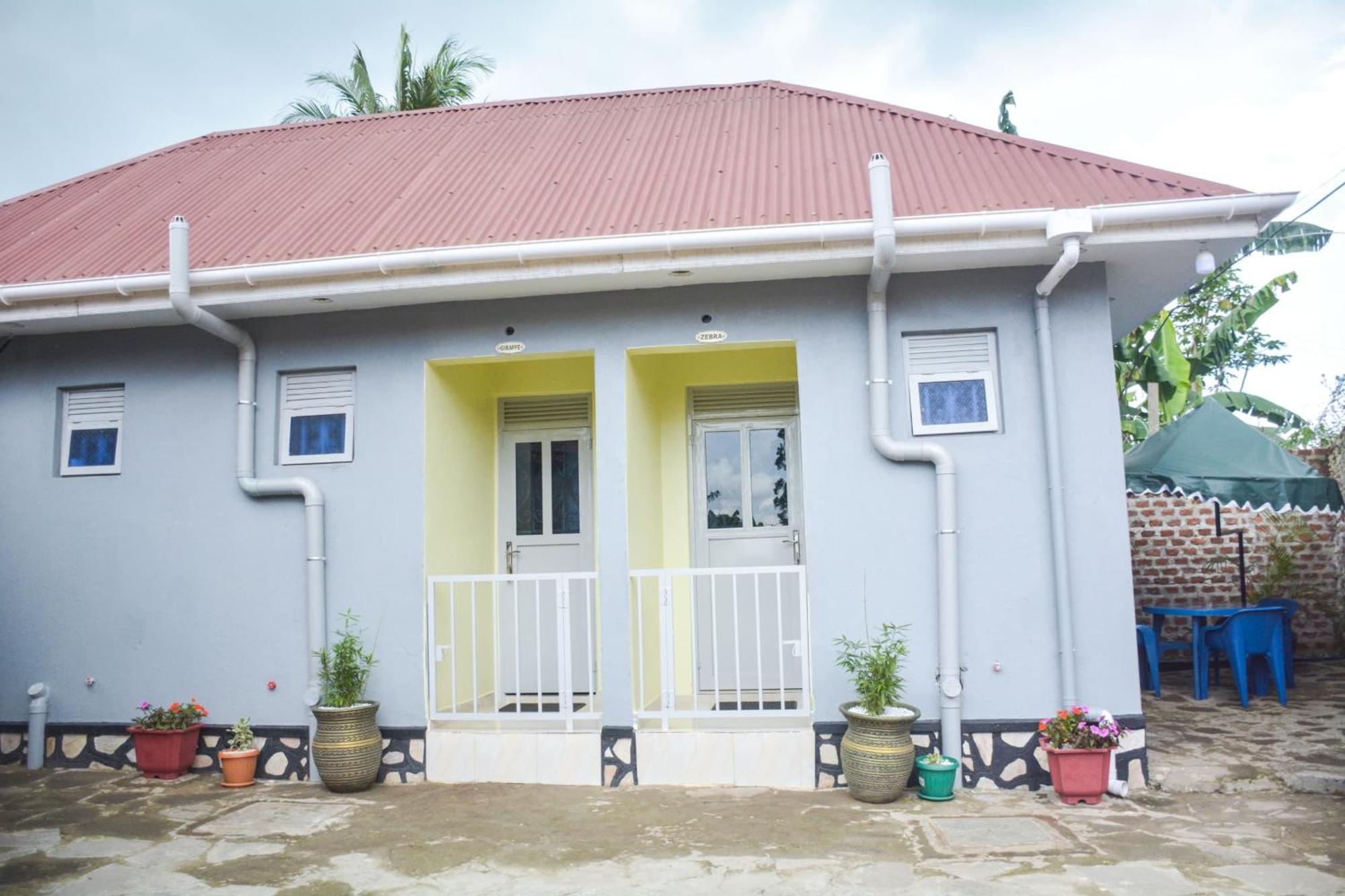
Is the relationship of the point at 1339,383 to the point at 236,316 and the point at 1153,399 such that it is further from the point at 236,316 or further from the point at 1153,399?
the point at 236,316

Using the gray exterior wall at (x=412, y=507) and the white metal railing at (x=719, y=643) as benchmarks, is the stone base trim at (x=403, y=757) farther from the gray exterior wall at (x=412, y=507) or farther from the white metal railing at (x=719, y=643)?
the white metal railing at (x=719, y=643)

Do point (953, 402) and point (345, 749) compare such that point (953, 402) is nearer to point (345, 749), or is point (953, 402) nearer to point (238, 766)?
point (345, 749)

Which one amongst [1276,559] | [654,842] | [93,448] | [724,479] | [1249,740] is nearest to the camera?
[654,842]

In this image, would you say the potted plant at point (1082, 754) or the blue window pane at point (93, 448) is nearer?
the potted plant at point (1082, 754)

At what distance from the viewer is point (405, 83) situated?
18094mm

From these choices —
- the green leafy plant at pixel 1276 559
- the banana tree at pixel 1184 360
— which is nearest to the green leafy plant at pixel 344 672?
the green leafy plant at pixel 1276 559

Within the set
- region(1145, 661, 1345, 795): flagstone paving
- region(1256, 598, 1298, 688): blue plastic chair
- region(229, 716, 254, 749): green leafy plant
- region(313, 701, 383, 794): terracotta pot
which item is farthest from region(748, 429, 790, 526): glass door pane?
region(1256, 598, 1298, 688): blue plastic chair

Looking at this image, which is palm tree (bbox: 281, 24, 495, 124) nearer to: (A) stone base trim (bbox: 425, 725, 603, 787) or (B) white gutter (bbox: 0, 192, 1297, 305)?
(B) white gutter (bbox: 0, 192, 1297, 305)

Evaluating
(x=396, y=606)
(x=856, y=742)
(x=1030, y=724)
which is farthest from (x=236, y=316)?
(x=1030, y=724)

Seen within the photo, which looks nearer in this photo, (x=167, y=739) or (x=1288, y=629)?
(x=167, y=739)

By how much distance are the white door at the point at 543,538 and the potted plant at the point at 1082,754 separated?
129 inches

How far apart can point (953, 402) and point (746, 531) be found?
197cm

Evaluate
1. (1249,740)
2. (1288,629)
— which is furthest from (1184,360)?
(1249,740)

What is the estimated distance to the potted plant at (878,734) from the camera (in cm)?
508
